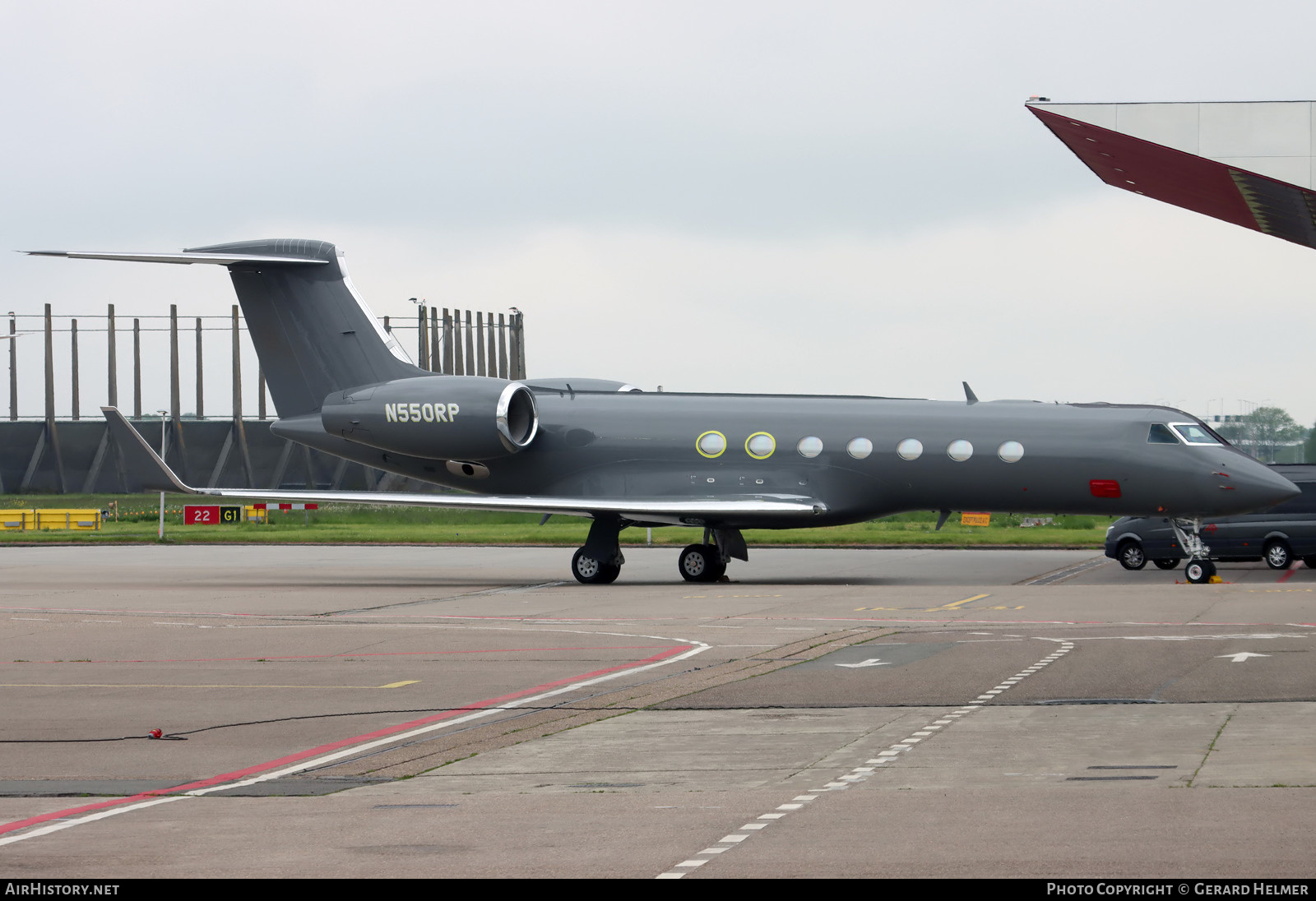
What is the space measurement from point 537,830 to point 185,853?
1870 millimetres

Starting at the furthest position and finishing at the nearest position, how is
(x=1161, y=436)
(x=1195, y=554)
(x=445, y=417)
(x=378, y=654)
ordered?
1. (x=445, y=417)
2. (x=1195, y=554)
3. (x=1161, y=436)
4. (x=378, y=654)

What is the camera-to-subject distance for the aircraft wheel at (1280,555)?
107ft

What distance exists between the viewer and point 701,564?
30.7 m

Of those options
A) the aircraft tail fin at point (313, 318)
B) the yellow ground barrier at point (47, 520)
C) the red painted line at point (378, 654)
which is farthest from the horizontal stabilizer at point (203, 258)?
the yellow ground barrier at point (47, 520)

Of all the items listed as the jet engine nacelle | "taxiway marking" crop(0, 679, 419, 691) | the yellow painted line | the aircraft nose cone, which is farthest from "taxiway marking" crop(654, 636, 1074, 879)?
the jet engine nacelle

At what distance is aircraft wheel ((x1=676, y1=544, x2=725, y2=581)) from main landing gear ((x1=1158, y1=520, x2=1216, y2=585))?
9.04m

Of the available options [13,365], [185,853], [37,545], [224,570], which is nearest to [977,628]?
[185,853]

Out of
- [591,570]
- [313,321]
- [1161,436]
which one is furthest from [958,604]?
[313,321]

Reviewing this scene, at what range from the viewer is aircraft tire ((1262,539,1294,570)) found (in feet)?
107

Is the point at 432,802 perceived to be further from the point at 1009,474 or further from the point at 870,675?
the point at 1009,474

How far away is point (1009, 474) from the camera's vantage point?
93.5ft

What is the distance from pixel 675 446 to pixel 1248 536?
13.1 m

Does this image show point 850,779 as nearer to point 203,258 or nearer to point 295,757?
point 295,757

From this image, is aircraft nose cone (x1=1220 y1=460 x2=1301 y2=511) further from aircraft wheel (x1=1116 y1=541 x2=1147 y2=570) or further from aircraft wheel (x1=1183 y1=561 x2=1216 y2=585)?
aircraft wheel (x1=1116 y1=541 x2=1147 y2=570)
